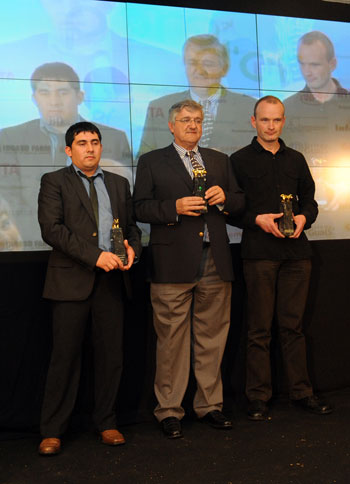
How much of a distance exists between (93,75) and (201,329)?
1890mm

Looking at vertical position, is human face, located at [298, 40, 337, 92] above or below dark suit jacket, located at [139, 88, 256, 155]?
above

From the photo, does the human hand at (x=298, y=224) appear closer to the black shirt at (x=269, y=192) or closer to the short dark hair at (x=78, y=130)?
the black shirt at (x=269, y=192)

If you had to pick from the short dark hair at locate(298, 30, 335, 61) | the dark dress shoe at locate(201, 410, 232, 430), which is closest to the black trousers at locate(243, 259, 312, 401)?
the dark dress shoe at locate(201, 410, 232, 430)

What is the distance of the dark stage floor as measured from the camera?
254 centimetres

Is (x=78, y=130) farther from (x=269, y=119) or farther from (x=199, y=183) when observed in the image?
(x=269, y=119)

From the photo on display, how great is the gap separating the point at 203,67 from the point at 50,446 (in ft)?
8.98

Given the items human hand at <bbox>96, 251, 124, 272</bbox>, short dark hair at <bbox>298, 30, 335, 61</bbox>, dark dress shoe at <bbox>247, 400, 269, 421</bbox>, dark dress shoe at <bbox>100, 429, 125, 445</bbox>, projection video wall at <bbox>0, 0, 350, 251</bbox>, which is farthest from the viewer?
short dark hair at <bbox>298, 30, 335, 61</bbox>

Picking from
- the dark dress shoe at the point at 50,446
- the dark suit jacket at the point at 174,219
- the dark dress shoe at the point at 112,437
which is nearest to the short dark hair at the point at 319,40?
the dark suit jacket at the point at 174,219

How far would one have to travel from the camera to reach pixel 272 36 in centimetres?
444

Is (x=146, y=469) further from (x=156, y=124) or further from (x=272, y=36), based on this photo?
(x=272, y=36)

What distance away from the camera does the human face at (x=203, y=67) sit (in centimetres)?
425

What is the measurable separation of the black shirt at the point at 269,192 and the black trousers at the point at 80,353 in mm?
790

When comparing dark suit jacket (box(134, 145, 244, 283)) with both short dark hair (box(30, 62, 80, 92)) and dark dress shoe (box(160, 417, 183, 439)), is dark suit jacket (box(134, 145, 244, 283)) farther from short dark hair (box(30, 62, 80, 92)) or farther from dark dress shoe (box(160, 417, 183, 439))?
short dark hair (box(30, 62, 80, 92))

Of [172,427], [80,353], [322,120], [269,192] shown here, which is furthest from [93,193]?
[322,120]
